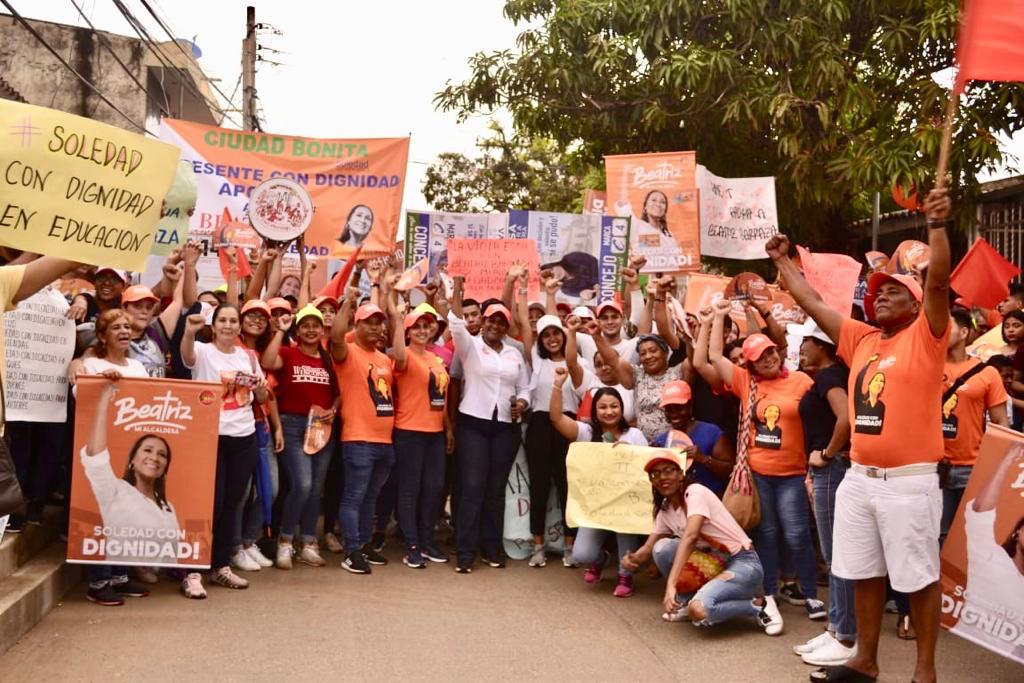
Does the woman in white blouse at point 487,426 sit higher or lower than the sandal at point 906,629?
higher

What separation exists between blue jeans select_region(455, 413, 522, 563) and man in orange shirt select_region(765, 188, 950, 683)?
350 centimetres

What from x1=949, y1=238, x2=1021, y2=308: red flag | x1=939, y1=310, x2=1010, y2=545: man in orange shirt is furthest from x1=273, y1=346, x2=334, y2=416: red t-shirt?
x1=949, y1=238, x2=1021, y2=308: red flag

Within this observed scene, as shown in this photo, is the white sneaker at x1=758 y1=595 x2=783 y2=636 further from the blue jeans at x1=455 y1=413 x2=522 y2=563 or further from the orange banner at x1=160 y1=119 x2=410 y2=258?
the orange banner at x1=160 y1=119 x2=410 y2=258

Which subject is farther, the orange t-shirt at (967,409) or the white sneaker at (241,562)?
the white sneaker at (241,562)

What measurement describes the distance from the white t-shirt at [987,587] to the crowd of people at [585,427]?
476 mm

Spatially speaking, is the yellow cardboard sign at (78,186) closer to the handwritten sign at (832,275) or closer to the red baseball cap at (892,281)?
the red baseball cap at (892,281)

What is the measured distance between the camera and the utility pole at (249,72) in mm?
24203

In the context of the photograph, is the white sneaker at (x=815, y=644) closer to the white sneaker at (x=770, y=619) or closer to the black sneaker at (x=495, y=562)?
the white sneaker at (x=770, y=619)

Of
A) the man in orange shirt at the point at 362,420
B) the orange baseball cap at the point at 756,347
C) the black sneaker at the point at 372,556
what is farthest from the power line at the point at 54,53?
the orange baseball cap at the point at 756,347

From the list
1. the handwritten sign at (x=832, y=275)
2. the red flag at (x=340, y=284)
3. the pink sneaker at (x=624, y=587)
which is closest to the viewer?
the pink sneaker at (x=624, y=587)

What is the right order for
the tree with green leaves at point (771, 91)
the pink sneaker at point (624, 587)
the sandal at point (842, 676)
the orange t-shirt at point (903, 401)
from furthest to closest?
1. the tree with green leaves at point (771, 91)
2. the pink sneaker at point (624, 587)
3. the sandal at point (842, 676)
4. the orange t-shirt at point (903, 401)

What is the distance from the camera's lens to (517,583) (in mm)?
8297

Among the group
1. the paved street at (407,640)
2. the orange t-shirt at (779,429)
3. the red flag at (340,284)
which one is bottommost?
the paved street at (407,640)

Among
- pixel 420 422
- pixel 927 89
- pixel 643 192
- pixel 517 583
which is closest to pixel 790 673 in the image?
pixel 517 583
